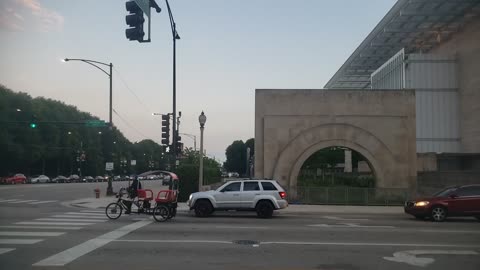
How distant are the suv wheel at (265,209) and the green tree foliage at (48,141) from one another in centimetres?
3674

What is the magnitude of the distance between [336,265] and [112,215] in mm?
10576

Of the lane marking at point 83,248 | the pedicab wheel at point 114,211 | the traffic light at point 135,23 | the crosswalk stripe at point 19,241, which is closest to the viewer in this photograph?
the lane marking at point 83,248

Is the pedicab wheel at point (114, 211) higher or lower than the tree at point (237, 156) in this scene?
lower

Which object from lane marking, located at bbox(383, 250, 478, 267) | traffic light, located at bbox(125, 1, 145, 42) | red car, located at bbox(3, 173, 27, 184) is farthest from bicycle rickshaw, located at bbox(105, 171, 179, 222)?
red car, located at bbox(3, 173, 27, 184)

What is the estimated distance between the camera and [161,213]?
1689 centimetres

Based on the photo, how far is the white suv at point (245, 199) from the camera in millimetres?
19031

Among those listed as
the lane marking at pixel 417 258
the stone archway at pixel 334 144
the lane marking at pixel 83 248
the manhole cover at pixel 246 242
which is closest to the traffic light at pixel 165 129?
the stone archway at pixel 334 144

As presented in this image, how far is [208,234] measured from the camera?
13.5 m

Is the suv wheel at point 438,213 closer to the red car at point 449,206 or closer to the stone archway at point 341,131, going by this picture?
the red car at point 449,206

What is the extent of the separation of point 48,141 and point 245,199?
7622 centimetres

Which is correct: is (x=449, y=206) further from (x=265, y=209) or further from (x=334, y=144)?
(x=334, y=144)

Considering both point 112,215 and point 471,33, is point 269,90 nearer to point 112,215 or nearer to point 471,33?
point 112,215

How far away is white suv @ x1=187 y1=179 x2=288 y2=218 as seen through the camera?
19.0 m

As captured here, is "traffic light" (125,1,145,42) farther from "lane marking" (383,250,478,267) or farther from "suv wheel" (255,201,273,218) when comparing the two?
"suv wheel" (255,201,273,218)
